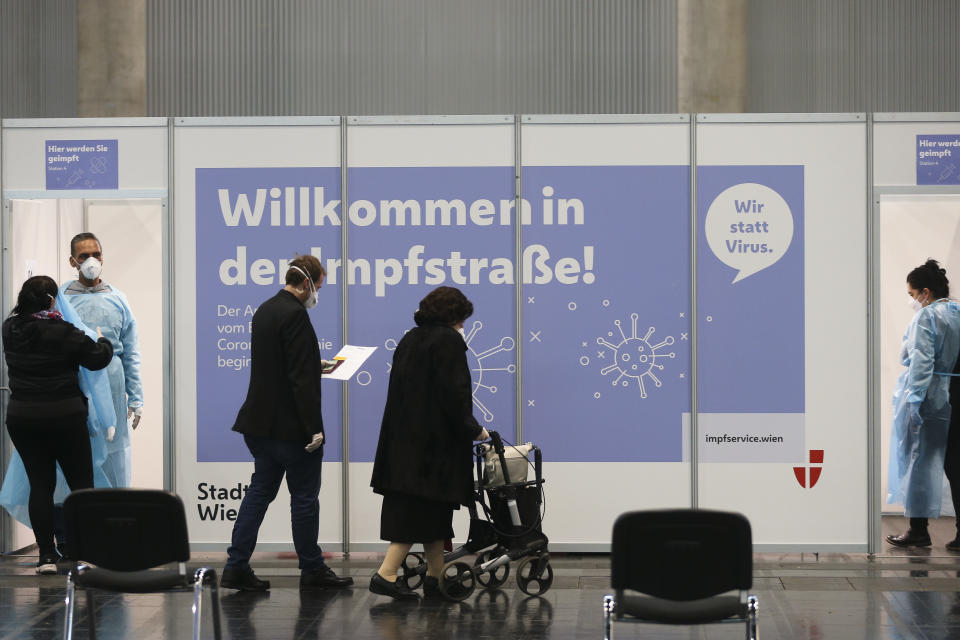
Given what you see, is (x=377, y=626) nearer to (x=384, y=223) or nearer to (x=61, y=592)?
(x=61, y=592)

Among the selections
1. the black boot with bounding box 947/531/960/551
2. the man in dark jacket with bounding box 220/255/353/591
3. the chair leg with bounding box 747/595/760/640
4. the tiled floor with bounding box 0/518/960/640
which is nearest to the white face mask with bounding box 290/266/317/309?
the man in dark jacket with bounding box 220/255/353/591

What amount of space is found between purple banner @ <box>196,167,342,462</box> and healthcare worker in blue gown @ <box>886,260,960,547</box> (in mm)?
3816

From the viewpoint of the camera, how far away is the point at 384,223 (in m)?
6.89

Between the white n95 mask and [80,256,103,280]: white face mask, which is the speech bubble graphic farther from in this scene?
[80,256,103,280]: white face mask

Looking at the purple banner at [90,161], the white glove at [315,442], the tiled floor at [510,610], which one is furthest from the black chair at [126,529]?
the purple banner at [90,161]

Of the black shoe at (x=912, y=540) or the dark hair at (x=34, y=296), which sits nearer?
the dark hair at (x=34, y=296)

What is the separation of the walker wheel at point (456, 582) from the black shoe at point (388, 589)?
0.63 feet

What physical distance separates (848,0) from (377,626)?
7041 millimetres

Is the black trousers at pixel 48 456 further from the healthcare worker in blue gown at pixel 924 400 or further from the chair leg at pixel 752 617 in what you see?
the healthcare worker in blue gown at pixel 924 400

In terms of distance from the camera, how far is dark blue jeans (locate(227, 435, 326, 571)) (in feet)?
18.8

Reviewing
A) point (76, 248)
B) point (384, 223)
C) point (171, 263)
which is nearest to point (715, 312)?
point (384, 223)

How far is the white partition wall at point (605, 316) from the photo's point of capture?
6.79m

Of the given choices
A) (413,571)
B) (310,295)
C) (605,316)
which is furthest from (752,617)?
(605,316)

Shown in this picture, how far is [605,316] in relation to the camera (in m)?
6.81
